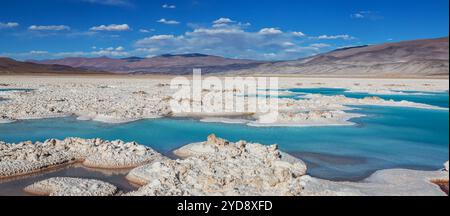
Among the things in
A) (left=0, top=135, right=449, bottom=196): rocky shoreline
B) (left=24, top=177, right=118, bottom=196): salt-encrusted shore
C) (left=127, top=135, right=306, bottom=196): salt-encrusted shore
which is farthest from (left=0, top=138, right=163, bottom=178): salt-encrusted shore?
(left=24, top=177, right=118, bottom=196): salt-encrusted shore

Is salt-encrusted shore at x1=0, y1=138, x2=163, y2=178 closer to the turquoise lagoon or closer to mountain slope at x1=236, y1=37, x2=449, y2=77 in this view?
the turquoise lagoon

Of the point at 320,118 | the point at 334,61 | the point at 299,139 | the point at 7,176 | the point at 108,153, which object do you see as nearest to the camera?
the point at 7,176

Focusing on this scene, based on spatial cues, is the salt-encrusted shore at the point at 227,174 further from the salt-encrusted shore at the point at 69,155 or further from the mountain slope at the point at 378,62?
the mountain slope at the point at 378,62

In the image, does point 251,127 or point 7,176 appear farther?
point 251,127

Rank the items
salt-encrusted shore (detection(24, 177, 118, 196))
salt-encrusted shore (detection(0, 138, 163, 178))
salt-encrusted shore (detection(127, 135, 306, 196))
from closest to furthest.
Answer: salt-encrusted shore (detection(127, 135, 306, 196)), salt-encrusted shore (detection(24, 177, 118, 196)), salt-encrusted shore (detection(0, 138, 163, 178))
